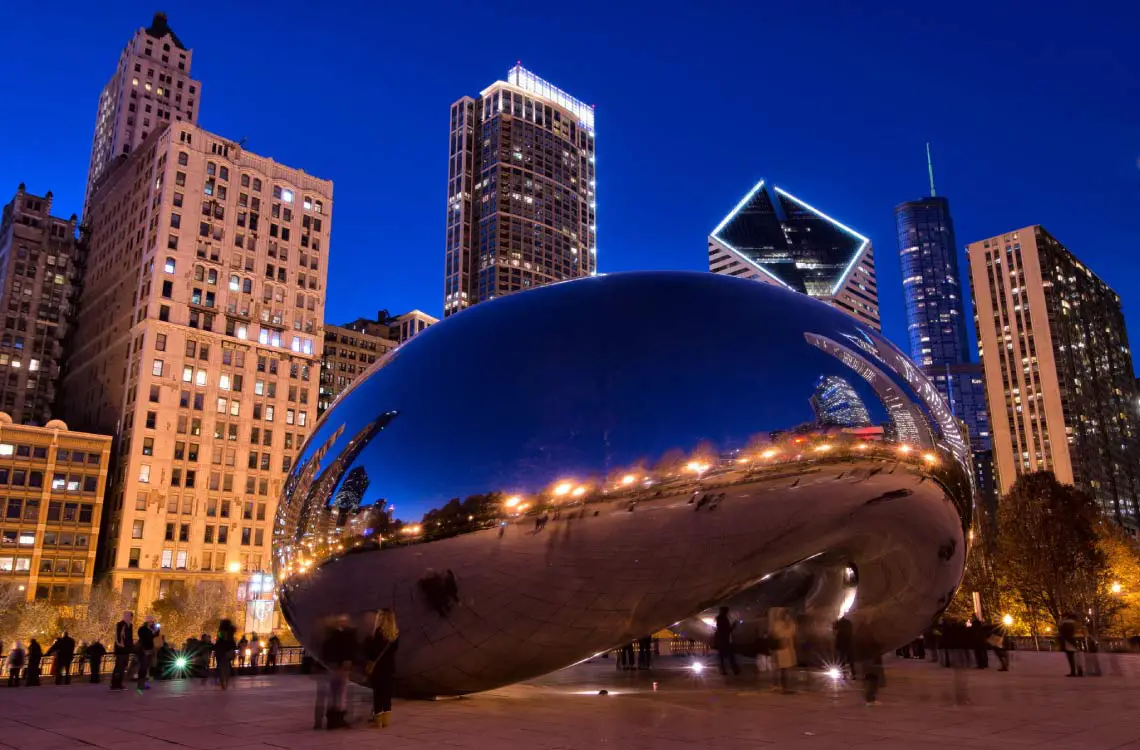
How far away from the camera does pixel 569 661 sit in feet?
31.4

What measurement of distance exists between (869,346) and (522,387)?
398 cm

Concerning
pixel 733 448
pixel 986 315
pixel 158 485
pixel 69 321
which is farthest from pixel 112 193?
pixel 986 315

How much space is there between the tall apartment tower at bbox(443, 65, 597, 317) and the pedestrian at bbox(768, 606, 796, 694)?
17084 centimetres

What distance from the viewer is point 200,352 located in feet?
303

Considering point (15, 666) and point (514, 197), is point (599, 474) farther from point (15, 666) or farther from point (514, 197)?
point (514, 197)

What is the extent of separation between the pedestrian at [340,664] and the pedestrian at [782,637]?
643 centimetres

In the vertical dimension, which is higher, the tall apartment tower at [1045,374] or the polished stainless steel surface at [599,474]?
the tall apartment tower at [1045,374]

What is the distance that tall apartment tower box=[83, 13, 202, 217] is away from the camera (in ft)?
443

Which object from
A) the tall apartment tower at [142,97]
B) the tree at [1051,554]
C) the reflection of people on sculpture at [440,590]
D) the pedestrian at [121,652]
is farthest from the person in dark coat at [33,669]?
the tall apartment tower at [142,97]

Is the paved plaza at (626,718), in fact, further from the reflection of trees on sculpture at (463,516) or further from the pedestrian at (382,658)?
the reflection of trees on sculpture at (463,516)

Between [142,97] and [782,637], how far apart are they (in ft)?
497

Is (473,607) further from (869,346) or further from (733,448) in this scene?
(869,346)

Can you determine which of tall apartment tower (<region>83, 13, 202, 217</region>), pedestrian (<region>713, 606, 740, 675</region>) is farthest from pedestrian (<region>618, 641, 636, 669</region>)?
tall apartment tower (<region>83, 13, 202, 217</region>)

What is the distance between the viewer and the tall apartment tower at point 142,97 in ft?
443
